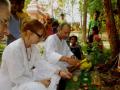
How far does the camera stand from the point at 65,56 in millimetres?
6324

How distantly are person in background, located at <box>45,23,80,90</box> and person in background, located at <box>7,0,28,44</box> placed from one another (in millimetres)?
890

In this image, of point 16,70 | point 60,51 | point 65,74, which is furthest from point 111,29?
point 16,70

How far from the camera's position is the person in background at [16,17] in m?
5.44

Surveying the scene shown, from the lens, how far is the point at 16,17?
5551 mm

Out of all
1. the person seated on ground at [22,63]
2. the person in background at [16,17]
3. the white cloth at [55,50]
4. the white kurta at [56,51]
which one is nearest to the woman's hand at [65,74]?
the white kurta at [56,51]

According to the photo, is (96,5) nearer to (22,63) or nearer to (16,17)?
(16,17)

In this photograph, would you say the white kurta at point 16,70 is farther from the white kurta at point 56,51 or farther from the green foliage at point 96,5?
the green foliage at point 96,5

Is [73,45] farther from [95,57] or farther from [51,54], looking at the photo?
[51,54]

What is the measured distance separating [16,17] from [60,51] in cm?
135

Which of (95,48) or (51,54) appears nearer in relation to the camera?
(51,54)

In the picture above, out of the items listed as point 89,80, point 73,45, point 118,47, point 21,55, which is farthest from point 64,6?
point 21,55

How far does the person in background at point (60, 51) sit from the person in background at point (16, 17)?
2.92ft

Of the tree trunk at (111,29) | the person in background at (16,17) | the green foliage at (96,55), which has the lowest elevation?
the green foliage at (96,55)

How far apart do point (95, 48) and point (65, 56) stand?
181 inches
